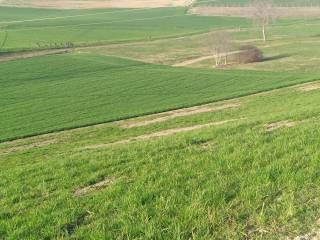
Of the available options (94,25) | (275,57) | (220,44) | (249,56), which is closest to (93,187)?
(249,56)

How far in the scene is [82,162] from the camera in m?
14.2

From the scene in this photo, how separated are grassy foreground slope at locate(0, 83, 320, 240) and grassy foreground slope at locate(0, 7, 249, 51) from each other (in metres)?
95.7

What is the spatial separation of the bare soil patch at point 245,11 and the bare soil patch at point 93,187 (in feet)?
545

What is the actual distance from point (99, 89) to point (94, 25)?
300ft

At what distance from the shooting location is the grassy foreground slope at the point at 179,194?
7.89m

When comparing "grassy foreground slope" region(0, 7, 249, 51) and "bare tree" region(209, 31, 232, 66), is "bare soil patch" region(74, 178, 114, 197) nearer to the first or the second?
"bare tree" region(209, 31, 232, 66)

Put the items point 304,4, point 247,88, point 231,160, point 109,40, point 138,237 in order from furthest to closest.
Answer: point 304,4, point 109,40, point 247,88, point 231,160, point 138,237

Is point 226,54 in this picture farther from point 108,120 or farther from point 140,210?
point 140,210

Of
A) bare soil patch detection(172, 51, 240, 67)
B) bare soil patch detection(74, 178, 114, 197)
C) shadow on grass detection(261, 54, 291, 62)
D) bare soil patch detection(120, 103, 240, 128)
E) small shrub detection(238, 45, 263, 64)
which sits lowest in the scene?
shadow on grass detection(261, 54, 291, 62)

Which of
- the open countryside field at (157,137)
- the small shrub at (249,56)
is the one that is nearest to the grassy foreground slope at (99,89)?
the open countryside field at (157,137)

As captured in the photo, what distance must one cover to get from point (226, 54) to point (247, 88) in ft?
107

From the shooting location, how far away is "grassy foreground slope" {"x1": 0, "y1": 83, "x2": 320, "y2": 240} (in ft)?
25.9

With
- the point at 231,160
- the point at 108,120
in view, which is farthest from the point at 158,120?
the point at 231,160

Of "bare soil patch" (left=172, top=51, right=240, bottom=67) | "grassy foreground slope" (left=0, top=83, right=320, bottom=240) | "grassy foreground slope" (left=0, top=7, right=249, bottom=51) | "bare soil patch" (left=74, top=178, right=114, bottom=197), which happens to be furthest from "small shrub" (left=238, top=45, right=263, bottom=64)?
"bare soil patch" (left=74, top=178, right=114, bottom=197)
